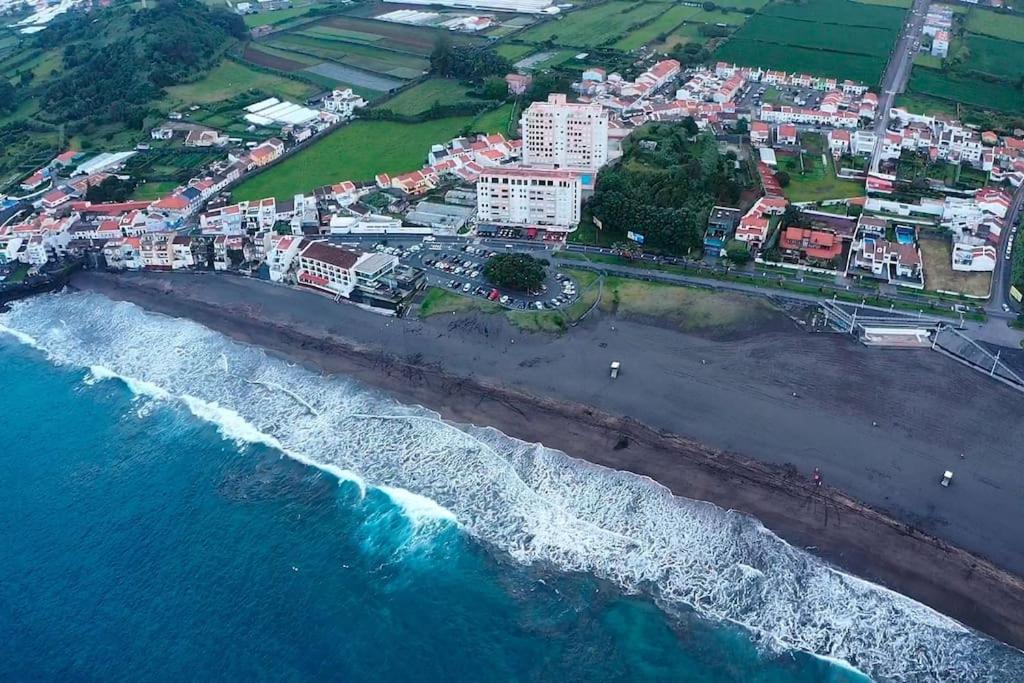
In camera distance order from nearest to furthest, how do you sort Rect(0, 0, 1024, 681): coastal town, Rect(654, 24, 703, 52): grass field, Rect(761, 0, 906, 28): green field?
Rect(0, 0, 1024, 681): coastal town → Rect(654, 24, 703, 52): grass field → Rect(761, 0, 906, 28): green field

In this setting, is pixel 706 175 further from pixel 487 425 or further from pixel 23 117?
pixel 23 117

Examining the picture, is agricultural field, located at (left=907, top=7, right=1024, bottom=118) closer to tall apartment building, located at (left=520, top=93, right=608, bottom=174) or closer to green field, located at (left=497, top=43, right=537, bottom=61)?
tall apartment building, located at (left=520, top=93, right=608, bottom=174)

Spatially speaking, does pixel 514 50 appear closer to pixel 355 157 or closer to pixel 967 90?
pixel 355 157

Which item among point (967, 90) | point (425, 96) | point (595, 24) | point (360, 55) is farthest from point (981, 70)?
point (360, 55)

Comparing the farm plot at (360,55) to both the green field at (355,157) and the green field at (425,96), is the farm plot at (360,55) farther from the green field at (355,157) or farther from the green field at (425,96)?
the green field at (355,157)

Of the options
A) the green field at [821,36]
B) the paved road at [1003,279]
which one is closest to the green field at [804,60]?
the green field at [821,36]

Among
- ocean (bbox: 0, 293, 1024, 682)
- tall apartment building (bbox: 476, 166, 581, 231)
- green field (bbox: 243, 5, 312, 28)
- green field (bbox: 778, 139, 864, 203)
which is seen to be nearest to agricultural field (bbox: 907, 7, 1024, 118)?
green field (bbox: 778, 139, 864, 203)
